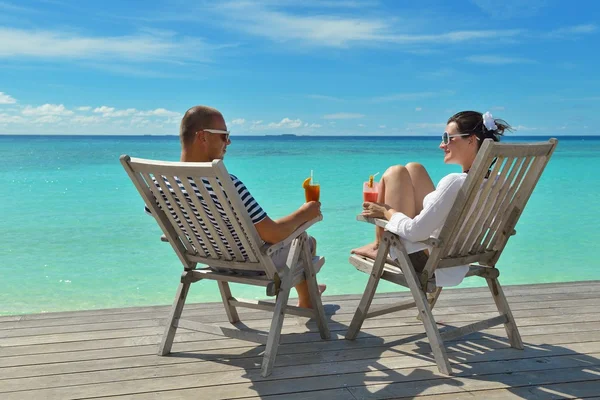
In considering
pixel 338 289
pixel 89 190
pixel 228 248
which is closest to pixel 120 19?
pixel 89 190

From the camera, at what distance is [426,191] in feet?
10.8

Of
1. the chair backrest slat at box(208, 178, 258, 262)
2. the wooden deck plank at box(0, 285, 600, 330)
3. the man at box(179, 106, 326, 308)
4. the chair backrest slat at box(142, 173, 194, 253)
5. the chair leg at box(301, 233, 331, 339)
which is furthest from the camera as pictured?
the wooden deck plank at box(0, 285, 600, 330)

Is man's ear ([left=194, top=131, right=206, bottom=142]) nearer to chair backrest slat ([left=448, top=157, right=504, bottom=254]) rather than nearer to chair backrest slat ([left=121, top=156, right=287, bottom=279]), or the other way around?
chair backrest slat ([left=121, top=156, right=287, bottom=279])

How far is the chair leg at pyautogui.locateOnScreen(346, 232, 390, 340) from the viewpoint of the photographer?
3146 mm

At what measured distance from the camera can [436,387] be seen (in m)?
2.71

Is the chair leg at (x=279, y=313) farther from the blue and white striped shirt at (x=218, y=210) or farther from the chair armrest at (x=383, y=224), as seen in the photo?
the chair armrest at (x=383, y=224)

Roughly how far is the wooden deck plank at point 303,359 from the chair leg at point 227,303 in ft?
0.31

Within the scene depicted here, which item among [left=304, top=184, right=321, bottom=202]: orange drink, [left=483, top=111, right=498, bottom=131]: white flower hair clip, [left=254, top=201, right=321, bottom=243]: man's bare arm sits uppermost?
[left=483, top=111, right=498, bottom=131]: white flower hair clip

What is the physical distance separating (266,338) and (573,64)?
65293 mm

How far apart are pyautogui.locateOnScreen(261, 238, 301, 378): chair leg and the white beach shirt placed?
1.64 feet

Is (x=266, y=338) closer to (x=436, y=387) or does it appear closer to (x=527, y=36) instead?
(x=436, y=387)

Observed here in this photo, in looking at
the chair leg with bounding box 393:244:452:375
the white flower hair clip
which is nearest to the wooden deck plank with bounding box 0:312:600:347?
the chair leg with bounding box 393:244:452:375

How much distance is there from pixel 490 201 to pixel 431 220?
0.30 m

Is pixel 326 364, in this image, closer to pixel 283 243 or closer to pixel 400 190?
pixel 283 243
